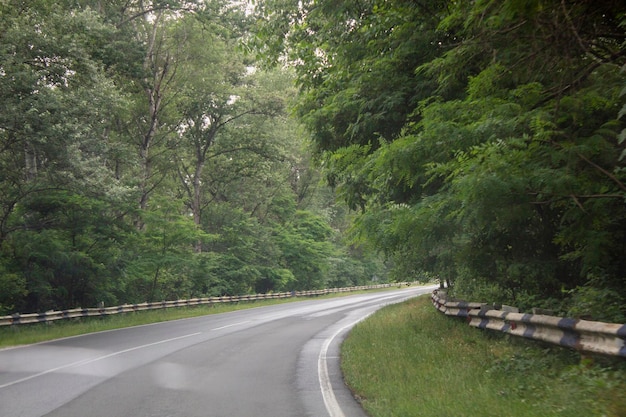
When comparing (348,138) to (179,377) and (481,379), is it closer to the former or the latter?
(179,377)

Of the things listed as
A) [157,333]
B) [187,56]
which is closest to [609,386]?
[157,333]

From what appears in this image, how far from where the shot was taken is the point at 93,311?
2141 centimetres

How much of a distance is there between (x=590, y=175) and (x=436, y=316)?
32.9 ft

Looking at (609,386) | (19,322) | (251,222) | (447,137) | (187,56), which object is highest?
(187,56)

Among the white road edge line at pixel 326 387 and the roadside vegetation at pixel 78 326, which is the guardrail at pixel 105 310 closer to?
the roadside vegetation at pixel 78 326

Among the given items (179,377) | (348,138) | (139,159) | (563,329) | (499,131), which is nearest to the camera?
(563,329)

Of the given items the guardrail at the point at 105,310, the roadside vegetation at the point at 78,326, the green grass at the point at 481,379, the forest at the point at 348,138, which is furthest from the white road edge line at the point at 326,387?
A: the guardrail at the point at 105,310

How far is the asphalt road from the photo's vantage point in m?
6.88

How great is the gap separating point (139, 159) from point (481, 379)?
2479 centimetres

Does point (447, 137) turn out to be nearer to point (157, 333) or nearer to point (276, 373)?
point (276, 373)

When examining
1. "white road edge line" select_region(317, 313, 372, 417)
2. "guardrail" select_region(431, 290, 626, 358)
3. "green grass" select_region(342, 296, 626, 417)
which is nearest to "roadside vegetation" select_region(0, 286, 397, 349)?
"white road edge line" select_region(317, 313, 372, 417)

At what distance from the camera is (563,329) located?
256 inches

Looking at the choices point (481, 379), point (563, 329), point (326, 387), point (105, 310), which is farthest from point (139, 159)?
point (563, 329)

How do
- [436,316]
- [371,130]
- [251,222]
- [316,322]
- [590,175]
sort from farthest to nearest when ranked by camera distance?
[251,222]
[316,322]
[436,316]
[371,130]
[590,175]
